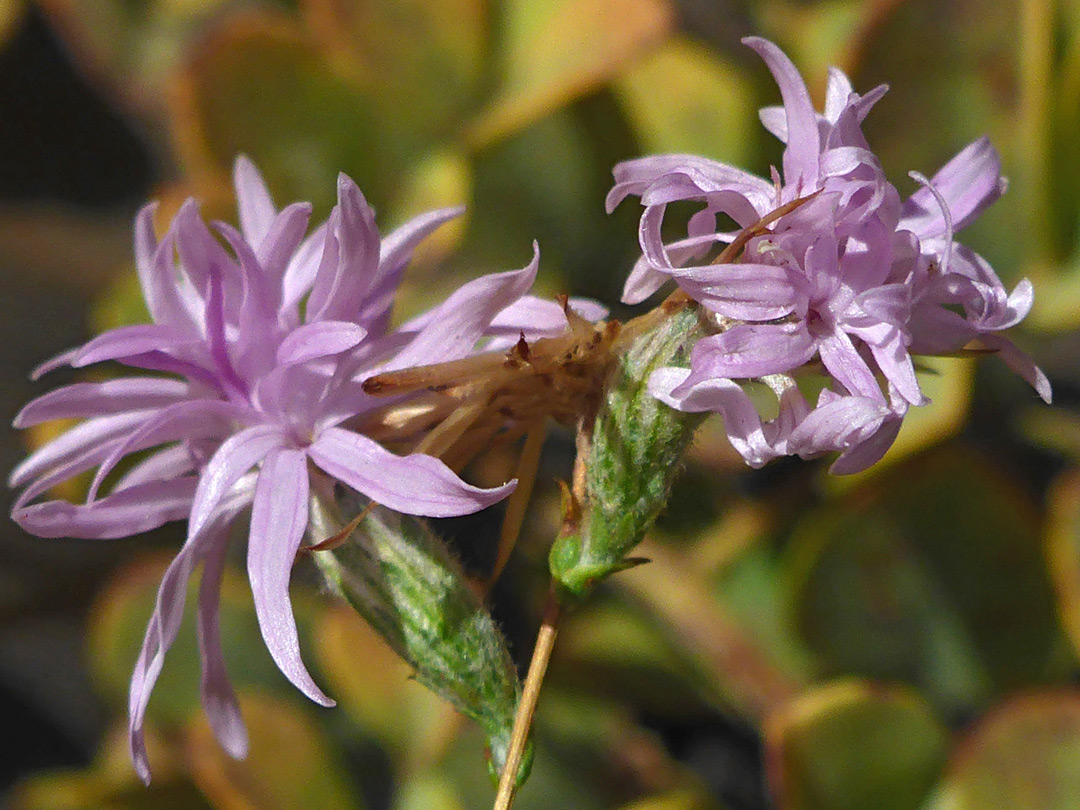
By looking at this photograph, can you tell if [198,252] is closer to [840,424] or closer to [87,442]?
[87,442]

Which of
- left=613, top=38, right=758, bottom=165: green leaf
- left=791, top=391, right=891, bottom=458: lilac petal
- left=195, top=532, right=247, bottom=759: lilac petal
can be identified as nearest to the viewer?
left=791, top=391, right=891, bottom=458: lilac petal

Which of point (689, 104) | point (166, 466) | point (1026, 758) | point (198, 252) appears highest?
point (198, 252)

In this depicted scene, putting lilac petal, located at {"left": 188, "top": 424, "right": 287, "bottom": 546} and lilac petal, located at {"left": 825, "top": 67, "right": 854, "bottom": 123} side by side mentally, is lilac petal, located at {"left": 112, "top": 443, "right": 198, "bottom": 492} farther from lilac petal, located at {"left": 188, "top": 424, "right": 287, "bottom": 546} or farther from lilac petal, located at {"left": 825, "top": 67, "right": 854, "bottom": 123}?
lilac petal, located at {"left": 825, "top": 67, "right": 854, "bottom": 123}

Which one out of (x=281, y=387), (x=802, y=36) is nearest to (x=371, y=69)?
(x=802, y=36)

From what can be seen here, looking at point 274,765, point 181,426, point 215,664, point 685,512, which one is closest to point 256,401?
point 181,426

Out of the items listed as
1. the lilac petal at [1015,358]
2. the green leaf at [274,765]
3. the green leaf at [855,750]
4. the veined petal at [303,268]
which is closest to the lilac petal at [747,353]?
the lilac petal at [1015,358]

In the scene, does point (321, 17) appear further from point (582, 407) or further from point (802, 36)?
point (582, 407)

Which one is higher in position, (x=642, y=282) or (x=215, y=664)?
(x=642, y=282)

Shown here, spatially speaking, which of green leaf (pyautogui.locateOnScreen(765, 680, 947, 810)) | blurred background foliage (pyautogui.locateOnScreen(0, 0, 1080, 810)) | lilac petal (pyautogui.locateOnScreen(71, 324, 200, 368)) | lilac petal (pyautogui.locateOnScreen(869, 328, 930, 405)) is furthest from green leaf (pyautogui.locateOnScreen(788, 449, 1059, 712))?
lilac petal (pyautogui.locateOnScreen(71, 324, 200, 368))
